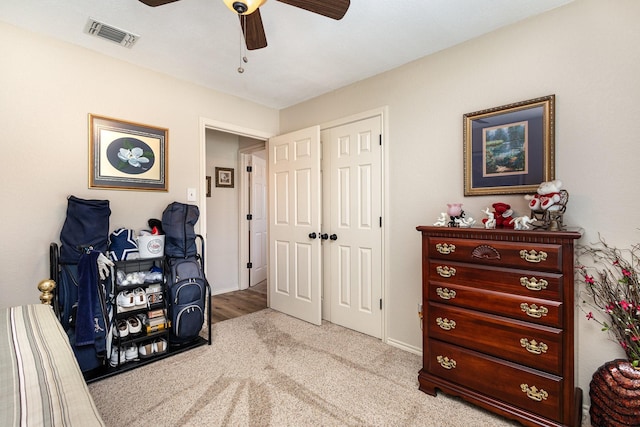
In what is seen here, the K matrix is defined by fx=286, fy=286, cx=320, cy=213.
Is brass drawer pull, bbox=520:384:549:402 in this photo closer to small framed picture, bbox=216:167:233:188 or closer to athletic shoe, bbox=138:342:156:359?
athletic shoe, bbox=138:342:156:359

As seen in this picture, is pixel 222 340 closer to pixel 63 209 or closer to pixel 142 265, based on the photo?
pixel 142 265

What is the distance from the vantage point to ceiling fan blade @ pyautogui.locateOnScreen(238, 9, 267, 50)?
150 centimetres

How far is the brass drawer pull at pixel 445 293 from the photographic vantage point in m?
1.84

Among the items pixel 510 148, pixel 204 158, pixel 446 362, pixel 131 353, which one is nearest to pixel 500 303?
pixel 446 362

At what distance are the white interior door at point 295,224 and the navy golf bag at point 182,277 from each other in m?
1.05

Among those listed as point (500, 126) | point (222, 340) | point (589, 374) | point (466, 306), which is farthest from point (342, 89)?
point (589, 374)

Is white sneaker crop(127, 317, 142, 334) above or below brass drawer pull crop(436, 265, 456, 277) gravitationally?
below

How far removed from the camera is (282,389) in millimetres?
1943

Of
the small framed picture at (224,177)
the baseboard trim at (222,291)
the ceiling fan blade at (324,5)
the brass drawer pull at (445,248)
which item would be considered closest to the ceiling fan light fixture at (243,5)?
the ceiling fan blade at (324,5)

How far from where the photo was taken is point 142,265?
2609 mm

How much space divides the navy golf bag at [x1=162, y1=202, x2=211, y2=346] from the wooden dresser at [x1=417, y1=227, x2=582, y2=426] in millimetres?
1862

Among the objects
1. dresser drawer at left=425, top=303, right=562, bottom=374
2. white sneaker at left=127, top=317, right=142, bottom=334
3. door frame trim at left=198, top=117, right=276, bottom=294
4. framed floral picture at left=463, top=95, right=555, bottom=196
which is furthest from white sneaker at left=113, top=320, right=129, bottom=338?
framed floral picture at left=463, top=95, right=555, bottom=196

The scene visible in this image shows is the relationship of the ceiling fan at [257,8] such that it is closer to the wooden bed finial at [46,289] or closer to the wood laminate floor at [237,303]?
the wooden bed finial at [46,289]

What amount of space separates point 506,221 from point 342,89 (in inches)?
80.2
